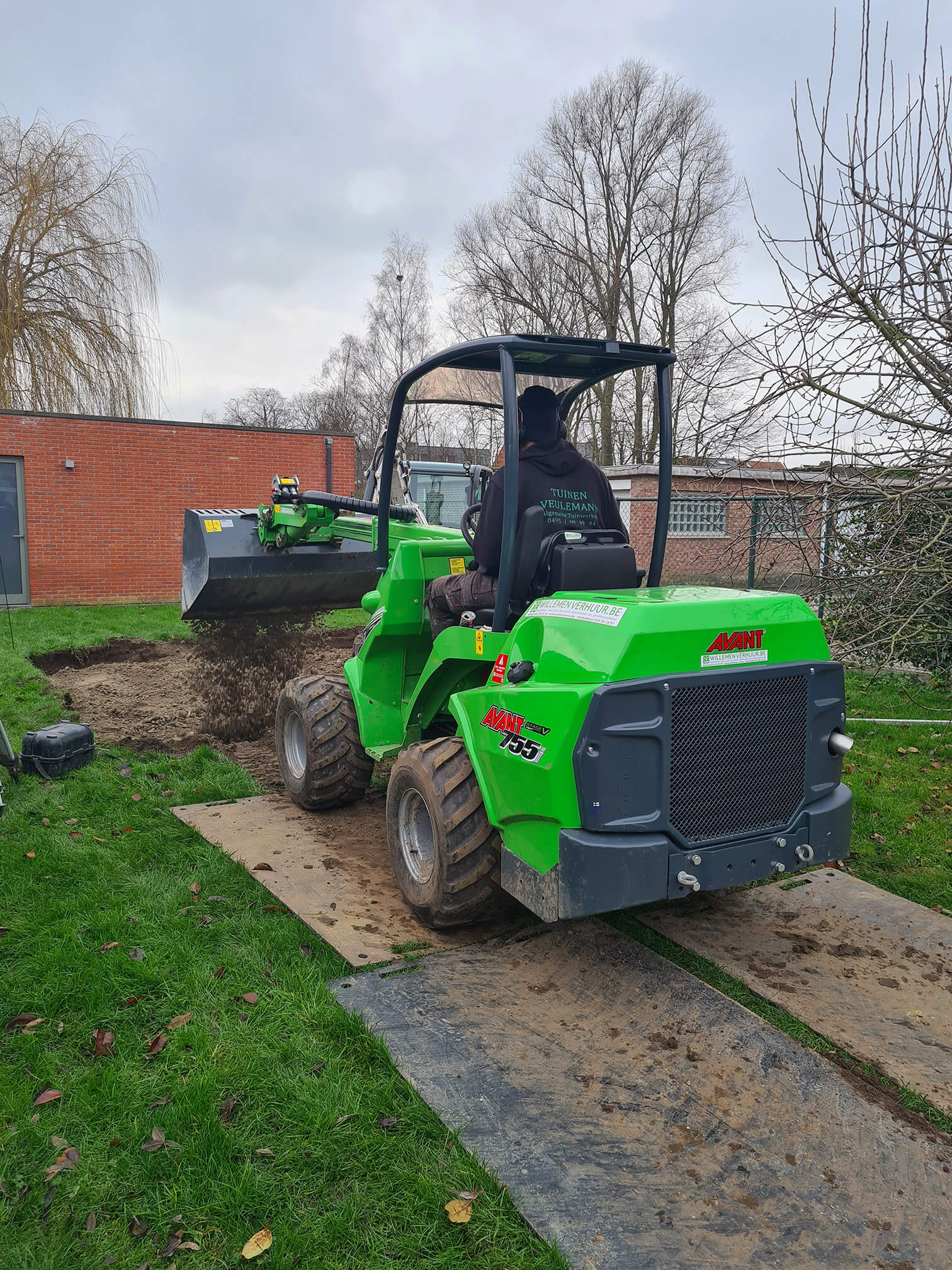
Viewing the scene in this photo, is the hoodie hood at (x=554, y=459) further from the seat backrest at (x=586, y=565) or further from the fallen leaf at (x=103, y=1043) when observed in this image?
the fallen leaf at (x=103, y=1043)

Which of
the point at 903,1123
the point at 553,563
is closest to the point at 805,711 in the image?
the point at 553,563

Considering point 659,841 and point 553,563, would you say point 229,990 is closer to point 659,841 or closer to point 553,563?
point 659,841

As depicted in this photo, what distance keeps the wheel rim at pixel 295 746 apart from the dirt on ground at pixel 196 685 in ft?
1.85

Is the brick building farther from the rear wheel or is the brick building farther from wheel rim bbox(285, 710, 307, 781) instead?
wheel rim bbox(285, 710, 307, 781)

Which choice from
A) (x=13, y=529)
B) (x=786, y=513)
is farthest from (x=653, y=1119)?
(x=13, y=529)

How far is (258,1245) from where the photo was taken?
246 cm

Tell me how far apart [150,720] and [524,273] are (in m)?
23.8

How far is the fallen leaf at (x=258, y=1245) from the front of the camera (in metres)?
2.43

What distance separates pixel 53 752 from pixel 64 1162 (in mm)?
3831

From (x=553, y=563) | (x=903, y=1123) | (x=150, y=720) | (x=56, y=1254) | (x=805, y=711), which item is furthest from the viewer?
(x=150, y=720)

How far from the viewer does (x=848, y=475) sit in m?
5.56

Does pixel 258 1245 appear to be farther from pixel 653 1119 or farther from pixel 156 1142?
Answer: pixel 653 1119

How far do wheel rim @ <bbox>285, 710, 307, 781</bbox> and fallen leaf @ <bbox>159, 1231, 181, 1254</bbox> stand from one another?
327cm

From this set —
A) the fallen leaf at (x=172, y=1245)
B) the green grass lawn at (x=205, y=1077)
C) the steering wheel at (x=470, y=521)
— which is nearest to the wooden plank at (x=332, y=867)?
the green grass lawn at (x=205, y=1077)
